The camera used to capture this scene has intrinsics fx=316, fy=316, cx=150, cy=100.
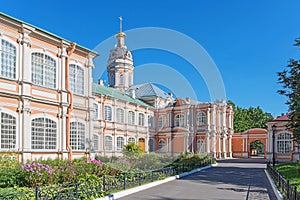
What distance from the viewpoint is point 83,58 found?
2141 cm

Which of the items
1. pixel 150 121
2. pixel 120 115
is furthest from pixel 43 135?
A: pixel 150 121

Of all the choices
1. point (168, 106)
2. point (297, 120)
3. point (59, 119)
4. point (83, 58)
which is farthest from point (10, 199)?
point (168, 106)

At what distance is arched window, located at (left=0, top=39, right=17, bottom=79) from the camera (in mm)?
15586

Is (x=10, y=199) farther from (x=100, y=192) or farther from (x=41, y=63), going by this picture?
(x=41, y=63)

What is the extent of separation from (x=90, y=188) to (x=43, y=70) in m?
9.89

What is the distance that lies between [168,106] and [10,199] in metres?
33.4

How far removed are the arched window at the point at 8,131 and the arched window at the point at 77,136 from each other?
4.36 meters

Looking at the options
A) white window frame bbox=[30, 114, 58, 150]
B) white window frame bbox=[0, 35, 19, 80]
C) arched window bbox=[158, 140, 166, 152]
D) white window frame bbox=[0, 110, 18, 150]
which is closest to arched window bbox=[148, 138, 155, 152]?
arched window bbox=[158, 140, 166, 152]

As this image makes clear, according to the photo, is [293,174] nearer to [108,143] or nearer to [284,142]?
[108,143]

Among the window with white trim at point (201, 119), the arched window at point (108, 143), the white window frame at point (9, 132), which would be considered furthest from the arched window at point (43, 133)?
the window with white trim at point (201, 119)

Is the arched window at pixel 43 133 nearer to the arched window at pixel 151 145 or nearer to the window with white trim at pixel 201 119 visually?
the arched window at pixel 151 145

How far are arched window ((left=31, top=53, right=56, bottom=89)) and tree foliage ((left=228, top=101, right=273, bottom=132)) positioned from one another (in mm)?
49069

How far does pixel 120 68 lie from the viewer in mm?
45469

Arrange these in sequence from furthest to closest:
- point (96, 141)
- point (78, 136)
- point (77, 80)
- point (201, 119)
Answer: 1. point (201, 119)
2. point (96, 141)
3. point (77, 80)
4. point (78, 136)
